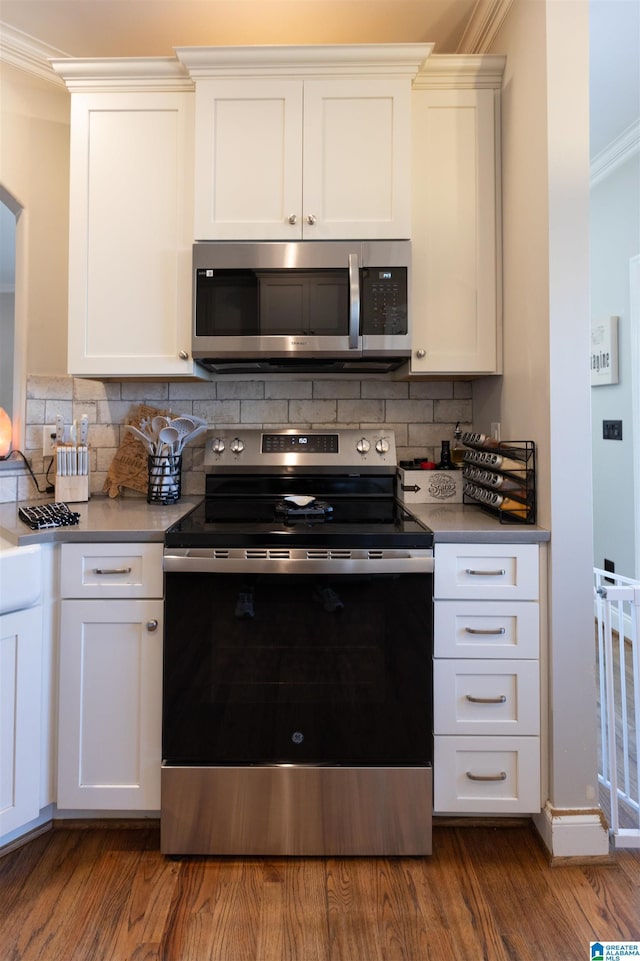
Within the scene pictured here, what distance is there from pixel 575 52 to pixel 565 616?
1618 mm

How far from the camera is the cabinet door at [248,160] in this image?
6.15ft

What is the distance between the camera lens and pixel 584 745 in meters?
1.57

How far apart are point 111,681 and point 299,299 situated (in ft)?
4.47

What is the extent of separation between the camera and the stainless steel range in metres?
1.53

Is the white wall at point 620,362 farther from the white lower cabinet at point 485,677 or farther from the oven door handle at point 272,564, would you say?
the oven door handle at point 272,564

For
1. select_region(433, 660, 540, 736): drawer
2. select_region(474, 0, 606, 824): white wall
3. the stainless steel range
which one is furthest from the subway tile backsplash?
select_region(433, 660, 540, 736): drawer

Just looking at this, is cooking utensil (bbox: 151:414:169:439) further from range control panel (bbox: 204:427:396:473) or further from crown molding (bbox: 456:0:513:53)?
crown molding (bbox: 456:0:513:53)

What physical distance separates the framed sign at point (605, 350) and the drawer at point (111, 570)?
2.81 meters

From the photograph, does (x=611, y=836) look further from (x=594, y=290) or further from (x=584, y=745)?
(x=594, y=290)

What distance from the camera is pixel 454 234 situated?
1.95 meters

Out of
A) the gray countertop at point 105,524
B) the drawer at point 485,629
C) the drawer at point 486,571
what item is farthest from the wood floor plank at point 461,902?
the gray countertop at point 105,524

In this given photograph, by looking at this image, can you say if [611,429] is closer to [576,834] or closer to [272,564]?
[576,834]

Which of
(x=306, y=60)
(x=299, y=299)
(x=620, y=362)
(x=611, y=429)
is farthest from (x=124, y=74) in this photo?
(x=611, y=429)

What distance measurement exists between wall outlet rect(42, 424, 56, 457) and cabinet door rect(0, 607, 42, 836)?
83cm
